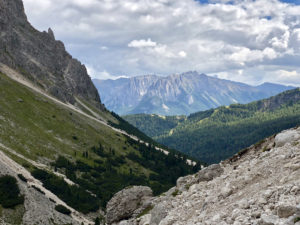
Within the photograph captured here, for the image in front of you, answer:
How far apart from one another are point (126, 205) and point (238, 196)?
22.3 meters

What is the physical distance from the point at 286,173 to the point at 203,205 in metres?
7.58

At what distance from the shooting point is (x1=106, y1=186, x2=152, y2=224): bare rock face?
39906mm

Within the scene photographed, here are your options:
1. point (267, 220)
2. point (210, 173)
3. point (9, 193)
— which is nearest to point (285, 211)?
point (267, 220)

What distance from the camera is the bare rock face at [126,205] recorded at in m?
39.9

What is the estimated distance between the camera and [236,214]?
17.3 metres

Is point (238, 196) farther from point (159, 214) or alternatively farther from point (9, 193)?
point (9, 193)

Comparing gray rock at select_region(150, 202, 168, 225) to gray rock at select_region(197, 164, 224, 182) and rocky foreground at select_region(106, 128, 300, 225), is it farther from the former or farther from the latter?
gray rock at select_region(197, 164, 224, 182)

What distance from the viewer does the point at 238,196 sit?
71.3ft

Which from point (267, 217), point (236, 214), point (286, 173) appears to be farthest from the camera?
point (286, 173)

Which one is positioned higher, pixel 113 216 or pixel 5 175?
pixel 113 216

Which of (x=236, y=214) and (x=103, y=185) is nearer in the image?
(x=236, y=214)

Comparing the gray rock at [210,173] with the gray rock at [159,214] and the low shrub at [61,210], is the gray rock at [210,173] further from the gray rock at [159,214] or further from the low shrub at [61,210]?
the low shrub at [61,210]

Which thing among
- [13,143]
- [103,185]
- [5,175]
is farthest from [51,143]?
[5,175]

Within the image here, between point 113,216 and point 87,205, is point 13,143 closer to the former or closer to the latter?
point 87,205
